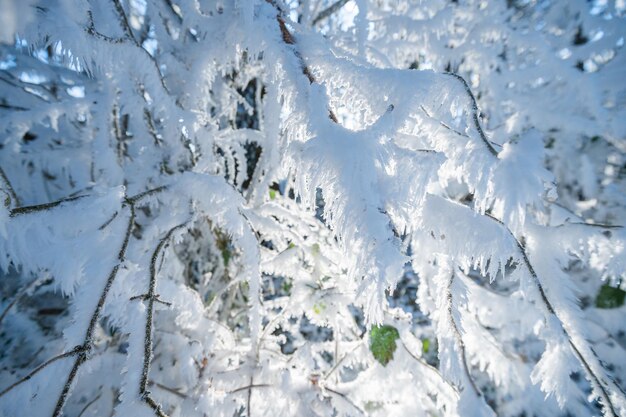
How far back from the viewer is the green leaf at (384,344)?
1.75 m

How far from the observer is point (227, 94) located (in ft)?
6.63

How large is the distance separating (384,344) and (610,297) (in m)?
1.81

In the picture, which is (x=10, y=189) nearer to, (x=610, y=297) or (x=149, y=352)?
(x=149, y=352)

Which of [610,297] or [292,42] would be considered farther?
[610,297]

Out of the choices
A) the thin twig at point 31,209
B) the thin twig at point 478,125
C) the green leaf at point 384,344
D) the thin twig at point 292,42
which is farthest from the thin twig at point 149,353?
the green leaf at point 384,344

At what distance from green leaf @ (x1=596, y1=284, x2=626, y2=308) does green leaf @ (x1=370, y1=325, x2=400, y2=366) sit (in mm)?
1716

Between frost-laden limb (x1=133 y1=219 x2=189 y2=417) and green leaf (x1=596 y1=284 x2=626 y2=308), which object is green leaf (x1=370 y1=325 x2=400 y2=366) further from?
green leaf (x1=596 y1=284 x2=626 y2=308)

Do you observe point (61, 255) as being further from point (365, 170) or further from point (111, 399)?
point (111, 399)

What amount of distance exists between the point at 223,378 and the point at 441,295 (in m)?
1.02

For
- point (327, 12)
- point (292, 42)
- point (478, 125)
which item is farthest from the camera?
point (327, 12)

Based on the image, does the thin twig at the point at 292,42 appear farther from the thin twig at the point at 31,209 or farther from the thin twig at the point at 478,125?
the thin twig at the point at 31,209

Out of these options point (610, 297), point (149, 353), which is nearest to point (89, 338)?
point (149, 353)

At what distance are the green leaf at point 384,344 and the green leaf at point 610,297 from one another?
67.6 inches

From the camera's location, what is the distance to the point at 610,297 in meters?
2.29
